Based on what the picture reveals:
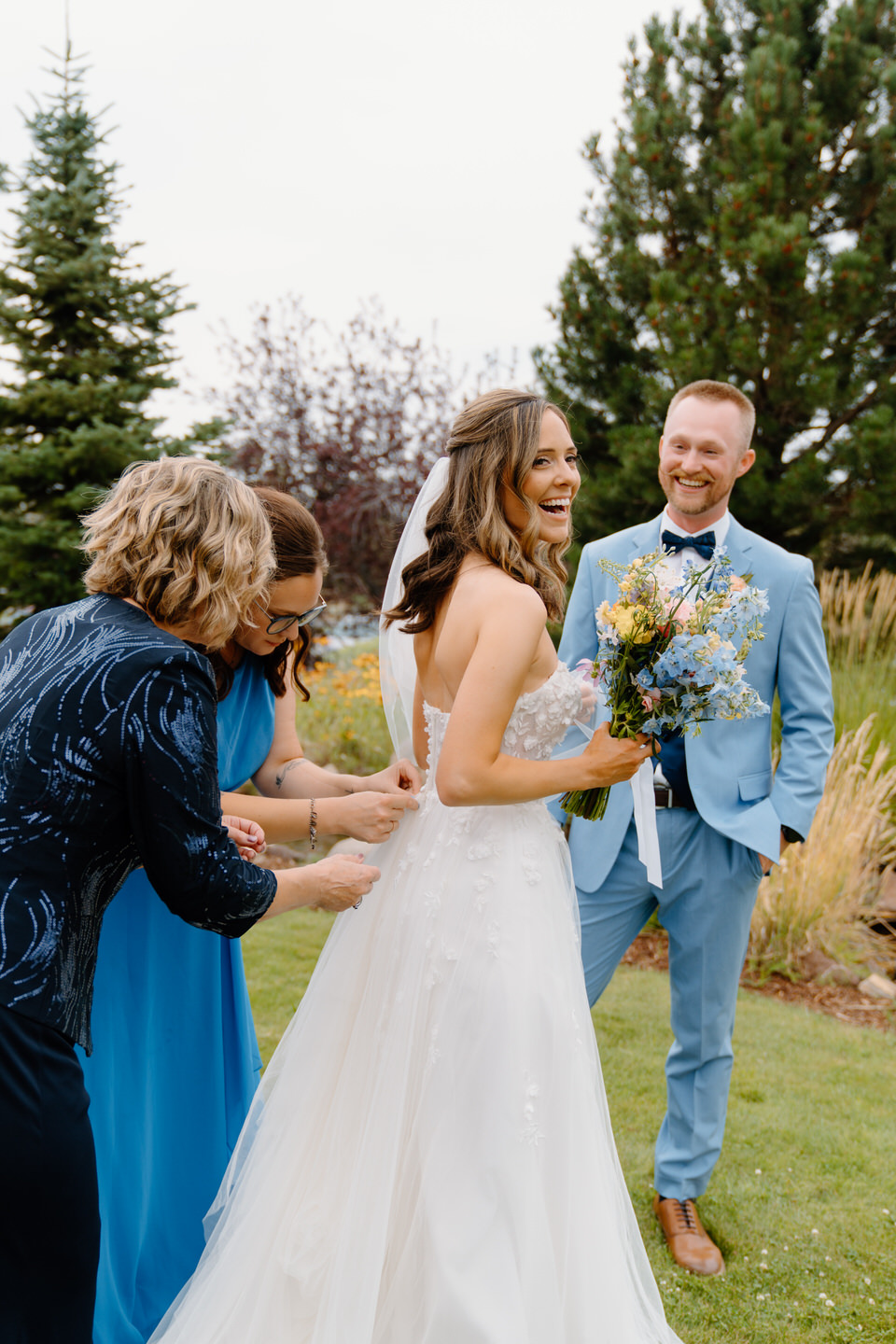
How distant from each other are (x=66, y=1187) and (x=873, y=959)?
19.3ft

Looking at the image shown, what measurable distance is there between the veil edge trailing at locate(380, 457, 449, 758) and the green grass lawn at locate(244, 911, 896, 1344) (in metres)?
1.93

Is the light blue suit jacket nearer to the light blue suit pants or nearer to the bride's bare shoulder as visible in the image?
the light blue suit pants

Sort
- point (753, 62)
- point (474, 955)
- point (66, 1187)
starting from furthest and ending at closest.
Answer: point (753, 62)
point (474, 955)
point (66, 1187)

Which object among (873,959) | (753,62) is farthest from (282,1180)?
(753,62)

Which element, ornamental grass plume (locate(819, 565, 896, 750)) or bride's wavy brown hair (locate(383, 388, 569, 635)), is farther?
ornamental grass plume (locate(819, 565, 896, 750))

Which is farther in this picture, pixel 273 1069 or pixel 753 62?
pixel 753 62

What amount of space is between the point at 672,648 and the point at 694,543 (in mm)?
1175

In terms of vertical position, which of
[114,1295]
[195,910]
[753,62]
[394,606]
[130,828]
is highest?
[753,62]

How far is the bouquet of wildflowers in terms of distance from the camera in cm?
237

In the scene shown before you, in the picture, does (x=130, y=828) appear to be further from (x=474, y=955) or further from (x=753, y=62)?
(x=753, y=62)

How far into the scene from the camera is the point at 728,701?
7.98 ft

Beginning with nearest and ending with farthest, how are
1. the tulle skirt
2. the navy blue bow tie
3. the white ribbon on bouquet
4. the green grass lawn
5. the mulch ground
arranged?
the tulle skirt → the white ribbon on bouquet → the green grass lawn → the navy blue bow tie → the mulch ground

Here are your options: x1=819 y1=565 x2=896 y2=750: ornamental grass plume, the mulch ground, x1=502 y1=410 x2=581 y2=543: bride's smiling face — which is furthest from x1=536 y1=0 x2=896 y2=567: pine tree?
x1=502 y1=410 x2=581 y2=543: bride's smiling face

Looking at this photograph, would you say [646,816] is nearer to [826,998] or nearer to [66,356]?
[826,998]
